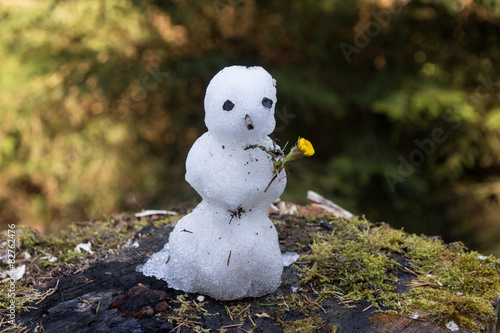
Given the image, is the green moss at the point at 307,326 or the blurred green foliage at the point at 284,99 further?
the blurred green foliage at the point at 284,99

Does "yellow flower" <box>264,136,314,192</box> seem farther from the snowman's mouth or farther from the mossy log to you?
the mossy log

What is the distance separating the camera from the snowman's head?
2277 millimetres

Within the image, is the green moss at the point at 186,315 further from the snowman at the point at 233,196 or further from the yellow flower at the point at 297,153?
the yellow flower at the point at 297,153

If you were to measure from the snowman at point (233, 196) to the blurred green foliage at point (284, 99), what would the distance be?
2642mm

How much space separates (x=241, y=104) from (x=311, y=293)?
1.18 m

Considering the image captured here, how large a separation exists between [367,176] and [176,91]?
2.76 m

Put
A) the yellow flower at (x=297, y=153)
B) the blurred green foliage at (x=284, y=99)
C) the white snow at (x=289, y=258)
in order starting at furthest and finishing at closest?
the blurred green foliage at (x=284, y=99) → the white snow at (x=289, y=258) → the yellow flower at (x=297, y=153)

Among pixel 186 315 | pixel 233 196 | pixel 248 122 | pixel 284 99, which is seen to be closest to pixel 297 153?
pixel 248 122

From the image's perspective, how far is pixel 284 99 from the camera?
5617mm

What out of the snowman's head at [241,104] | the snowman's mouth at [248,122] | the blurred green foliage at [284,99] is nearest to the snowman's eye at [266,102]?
the snowman's head at [241,104]

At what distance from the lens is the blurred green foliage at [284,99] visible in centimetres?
535

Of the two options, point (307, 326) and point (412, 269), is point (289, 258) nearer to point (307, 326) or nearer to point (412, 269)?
point (307, 326)

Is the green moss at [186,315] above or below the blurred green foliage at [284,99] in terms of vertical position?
below

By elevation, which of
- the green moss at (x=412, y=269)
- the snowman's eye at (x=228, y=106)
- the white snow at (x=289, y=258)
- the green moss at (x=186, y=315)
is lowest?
the green moss at (x=186, y=315)
